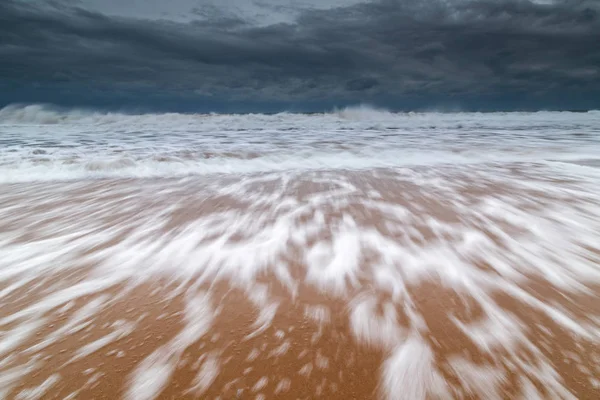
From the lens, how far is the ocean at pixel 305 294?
1012 millimetres

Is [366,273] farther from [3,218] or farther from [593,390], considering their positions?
[3,218]

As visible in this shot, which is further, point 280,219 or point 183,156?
point 183,156

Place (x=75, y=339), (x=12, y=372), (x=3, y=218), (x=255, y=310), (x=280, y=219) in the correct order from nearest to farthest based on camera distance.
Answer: (x=12, y=372) → (x=75, y=339) → (x=255, y=310) → (x=280, y=219) → (x=3, y=218)

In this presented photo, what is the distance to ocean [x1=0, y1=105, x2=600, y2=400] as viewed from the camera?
1.01m

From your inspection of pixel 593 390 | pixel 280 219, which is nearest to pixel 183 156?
pixel 280 219

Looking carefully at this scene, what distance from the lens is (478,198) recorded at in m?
2.90

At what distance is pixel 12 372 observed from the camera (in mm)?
1055

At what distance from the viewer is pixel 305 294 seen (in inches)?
57.9

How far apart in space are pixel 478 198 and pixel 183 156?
4.82 meters

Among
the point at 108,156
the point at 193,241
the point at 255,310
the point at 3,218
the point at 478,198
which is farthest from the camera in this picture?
the point at 108,156

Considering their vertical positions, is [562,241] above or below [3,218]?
above

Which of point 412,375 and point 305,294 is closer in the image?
point 412,375

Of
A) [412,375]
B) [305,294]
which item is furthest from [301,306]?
[412,375]

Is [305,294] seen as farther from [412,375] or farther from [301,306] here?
[412,375]
